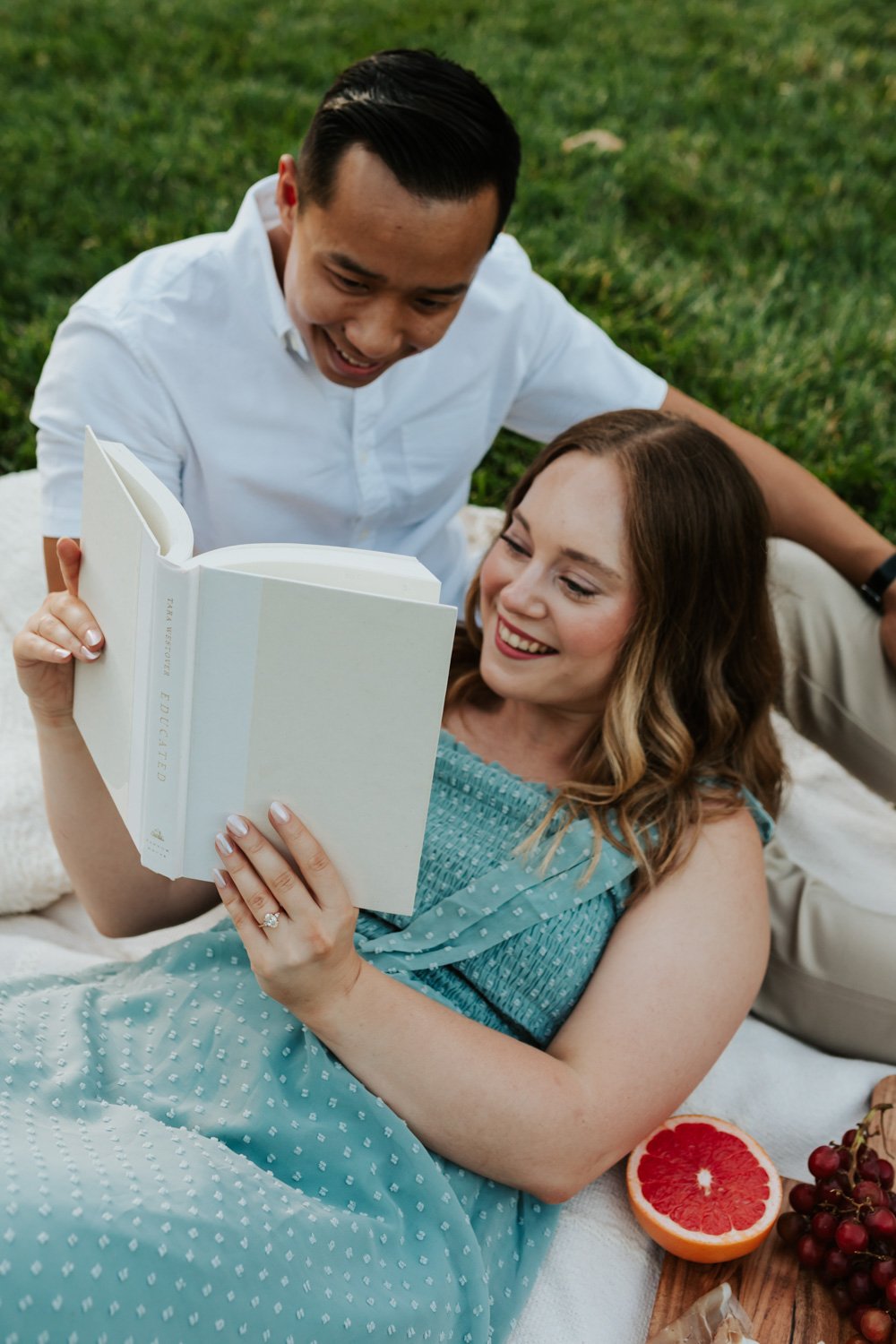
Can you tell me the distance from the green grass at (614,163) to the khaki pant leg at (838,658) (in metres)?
1.12

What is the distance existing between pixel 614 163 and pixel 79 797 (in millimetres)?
4413

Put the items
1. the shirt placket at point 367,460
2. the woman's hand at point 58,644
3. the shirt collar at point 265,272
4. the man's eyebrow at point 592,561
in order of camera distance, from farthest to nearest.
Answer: the shirt placket at point 367,460
the shirt collar at point 265,272
the man's eyebrow at point 592,561
the woman's hand at point 58,644

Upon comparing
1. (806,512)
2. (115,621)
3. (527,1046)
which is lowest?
(527,1046)

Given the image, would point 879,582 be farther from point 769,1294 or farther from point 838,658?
point 769,1294

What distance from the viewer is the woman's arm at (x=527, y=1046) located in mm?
1741

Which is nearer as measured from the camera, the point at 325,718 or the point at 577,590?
the point at 325,718

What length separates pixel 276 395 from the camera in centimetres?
287

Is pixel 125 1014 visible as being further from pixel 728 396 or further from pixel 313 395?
pixel 728 396

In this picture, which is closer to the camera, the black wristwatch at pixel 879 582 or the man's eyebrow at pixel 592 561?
the man's eyebrow at pixel 592 561

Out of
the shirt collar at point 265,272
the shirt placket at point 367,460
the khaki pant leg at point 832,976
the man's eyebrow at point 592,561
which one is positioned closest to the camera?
the man's eyebrow at point 592,561

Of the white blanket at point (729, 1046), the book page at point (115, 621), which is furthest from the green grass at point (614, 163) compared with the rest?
the book page at point (115, 621)

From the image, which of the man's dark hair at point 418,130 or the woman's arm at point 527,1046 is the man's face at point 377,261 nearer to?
the man's dark hair at point 418,130

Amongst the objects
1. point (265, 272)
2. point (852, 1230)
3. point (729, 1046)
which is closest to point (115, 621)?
point (265, 272)

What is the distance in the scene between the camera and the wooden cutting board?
2.06m
